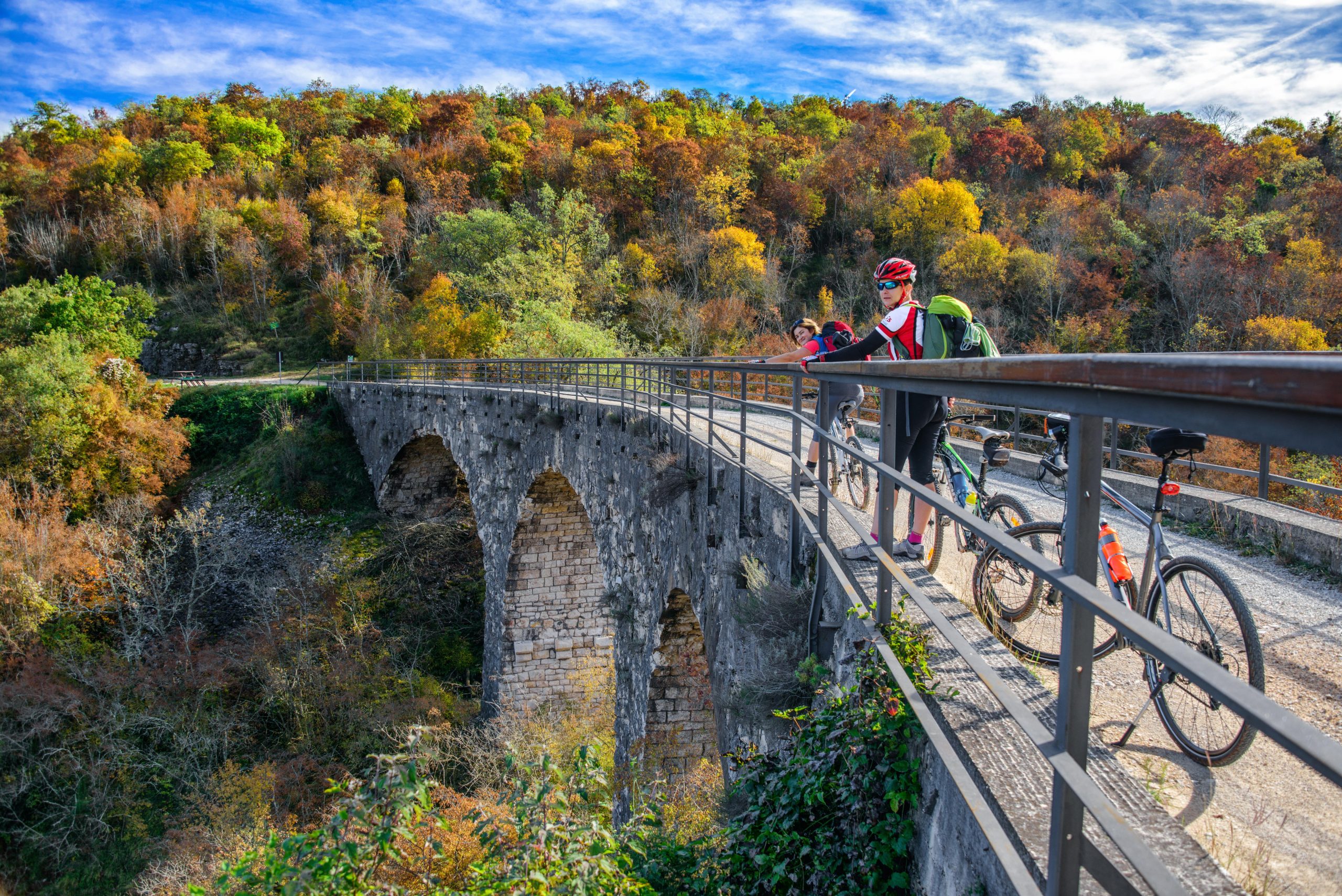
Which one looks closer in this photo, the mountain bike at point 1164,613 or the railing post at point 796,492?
the mountain bike at point 1164,613

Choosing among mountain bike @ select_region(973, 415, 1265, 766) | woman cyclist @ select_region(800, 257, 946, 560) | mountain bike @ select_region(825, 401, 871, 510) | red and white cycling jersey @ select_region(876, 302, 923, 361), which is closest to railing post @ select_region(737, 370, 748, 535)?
mountain bike @ select_region(825, 401, 871, 510)

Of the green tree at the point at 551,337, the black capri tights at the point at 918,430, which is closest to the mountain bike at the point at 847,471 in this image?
the black capri tights at the point at 918,430

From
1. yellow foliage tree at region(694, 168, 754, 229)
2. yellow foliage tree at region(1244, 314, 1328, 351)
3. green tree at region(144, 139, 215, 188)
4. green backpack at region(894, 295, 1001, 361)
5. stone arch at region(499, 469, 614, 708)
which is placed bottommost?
stone arch at region(499, 469, 614, 708)

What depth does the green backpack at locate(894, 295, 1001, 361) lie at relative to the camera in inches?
141

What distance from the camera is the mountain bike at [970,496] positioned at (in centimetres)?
367

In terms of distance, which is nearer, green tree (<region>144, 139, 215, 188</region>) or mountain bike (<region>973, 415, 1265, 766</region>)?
mountain bike (<region>973, 415, 1265, 766</region>)

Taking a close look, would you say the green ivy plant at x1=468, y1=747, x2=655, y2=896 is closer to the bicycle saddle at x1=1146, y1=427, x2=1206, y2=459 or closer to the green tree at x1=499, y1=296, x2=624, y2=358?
the bicycle saddle at x1=1146, y1=427, x2=1206, y2=459

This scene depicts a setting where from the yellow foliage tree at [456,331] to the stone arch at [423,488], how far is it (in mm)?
5376

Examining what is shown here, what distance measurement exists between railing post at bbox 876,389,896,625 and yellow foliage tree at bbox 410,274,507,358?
27833 mm

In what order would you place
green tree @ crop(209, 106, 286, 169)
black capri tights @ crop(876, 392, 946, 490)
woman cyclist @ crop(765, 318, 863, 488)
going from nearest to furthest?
black capri tights @ crop(876, 392, 946, 490), woman cyclist @ crop(765, 318, 863, 488), green tree @ crop(209, 106, 286, 169)

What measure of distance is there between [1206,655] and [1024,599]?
97 centimetres

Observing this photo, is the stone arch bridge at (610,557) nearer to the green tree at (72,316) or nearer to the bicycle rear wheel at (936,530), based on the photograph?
the bicycle rear wheel at (936,530)

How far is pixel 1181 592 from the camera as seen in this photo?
8.02 ft

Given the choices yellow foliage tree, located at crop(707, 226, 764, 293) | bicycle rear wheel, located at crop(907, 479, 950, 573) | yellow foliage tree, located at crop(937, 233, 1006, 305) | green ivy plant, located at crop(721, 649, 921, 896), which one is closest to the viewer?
green ivy plant, located at crop(721, 649, 921, 896)
